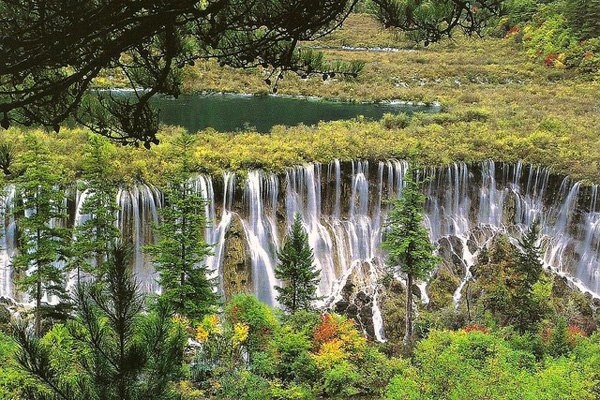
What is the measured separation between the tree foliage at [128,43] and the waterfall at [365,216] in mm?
15077

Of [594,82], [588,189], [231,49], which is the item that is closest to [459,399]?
[231,49]

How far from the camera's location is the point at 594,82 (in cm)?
4266

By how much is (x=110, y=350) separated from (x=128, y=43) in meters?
2.36

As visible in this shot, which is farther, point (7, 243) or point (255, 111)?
point (255, 111)

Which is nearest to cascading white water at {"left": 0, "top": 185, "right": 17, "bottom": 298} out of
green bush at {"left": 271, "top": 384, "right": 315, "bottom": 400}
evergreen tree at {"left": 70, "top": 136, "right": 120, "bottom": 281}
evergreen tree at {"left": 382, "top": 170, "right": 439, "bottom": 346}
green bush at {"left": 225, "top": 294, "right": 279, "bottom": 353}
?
evergreen tree at {"left": 70, "top": 136, "right": 120, "bottom": 281}

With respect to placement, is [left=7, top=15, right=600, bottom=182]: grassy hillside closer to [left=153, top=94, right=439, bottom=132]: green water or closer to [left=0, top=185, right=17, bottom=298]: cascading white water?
[left=153, top=94, right=439, bottom=132]: green water

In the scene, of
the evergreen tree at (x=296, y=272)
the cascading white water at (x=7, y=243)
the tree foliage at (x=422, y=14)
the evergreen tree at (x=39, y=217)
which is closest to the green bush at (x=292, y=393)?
the evergreen tree at (x=296, y=272)

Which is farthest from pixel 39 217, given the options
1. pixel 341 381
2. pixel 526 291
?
pixel 526 291

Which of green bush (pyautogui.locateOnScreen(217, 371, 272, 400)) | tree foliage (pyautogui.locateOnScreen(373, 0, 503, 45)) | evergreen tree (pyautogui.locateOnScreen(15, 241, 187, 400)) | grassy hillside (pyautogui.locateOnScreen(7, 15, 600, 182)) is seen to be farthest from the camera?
grassy hillside (pyautogui.locateOnScreen(7, 15, 600, 182))

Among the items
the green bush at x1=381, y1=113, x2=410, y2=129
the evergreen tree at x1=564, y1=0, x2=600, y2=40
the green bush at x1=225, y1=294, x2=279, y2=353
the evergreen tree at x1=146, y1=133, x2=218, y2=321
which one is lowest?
the green bush at x1=225, y1=294, x2=279, y2=353

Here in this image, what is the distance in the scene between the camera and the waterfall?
21641 millimetres

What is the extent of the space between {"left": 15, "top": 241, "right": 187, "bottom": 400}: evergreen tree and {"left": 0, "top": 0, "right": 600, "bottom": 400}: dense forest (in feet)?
0.05

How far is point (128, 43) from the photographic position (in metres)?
4.44

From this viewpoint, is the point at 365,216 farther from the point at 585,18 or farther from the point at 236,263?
the point at 585,18
